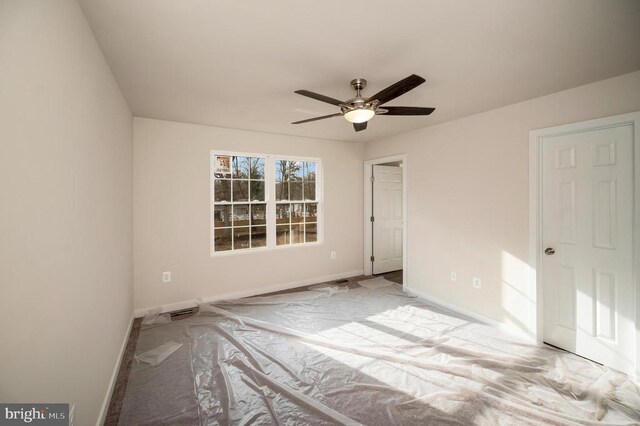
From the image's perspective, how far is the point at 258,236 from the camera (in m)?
4.39

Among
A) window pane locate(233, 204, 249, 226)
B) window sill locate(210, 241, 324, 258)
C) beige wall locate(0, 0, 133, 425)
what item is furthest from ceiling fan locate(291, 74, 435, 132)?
window sill locate(210, 241, 324, 258)

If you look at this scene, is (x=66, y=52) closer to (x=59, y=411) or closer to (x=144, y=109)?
(x=59, y=411)

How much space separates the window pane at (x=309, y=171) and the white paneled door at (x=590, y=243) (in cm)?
318

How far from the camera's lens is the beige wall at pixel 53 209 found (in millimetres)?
922

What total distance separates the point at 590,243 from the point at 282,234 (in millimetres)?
3757

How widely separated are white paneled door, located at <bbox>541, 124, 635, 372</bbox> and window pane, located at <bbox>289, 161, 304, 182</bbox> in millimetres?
3277

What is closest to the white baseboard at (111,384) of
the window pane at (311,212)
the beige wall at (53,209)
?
the beige wall at (53,209)

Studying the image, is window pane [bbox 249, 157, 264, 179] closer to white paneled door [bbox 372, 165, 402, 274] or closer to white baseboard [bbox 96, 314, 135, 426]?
white paneled door [bbox 372, 165, 402, 274]

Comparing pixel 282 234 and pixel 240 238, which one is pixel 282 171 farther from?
pixel 240 238

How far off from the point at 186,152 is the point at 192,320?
219cm

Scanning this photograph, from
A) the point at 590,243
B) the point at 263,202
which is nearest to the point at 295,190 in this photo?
the point at 263,202

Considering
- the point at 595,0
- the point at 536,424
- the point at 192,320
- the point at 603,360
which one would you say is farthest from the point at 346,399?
the point at 595,0

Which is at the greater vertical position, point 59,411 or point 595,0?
point 595,0

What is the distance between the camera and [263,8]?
5.06ft
